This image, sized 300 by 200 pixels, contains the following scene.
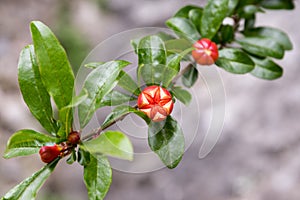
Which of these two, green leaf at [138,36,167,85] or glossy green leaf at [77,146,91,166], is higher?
green leaf at [138,36,167,85]

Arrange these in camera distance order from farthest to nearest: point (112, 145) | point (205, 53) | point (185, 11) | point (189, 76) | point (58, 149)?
point (185, 11) → point (189, 76) → point (205, 53) → point (58, 149) → point (112, 145)

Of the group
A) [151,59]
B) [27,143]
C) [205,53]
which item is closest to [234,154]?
[205,53]

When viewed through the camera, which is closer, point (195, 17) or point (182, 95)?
point (182, 95)

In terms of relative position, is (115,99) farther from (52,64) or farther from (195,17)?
(195,17)

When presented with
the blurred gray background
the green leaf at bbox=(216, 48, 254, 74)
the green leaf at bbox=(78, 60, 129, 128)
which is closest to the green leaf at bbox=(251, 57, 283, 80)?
the green leaf at bbox=(216, 48, 254, 74)

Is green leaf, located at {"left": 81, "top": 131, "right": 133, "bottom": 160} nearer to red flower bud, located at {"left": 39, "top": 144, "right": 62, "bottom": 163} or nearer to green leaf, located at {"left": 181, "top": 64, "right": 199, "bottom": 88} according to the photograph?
red flower bud, located at {"left": 39, "top": 144, "right": 62, "bottom": 163}
